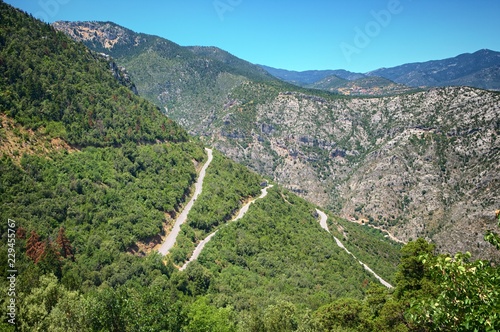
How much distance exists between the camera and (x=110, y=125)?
102750 mm

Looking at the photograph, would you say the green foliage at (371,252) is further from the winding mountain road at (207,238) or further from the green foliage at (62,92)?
the green foliage at (62,92)

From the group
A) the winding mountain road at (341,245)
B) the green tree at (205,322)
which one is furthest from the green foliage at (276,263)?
the green tree at (205,322)

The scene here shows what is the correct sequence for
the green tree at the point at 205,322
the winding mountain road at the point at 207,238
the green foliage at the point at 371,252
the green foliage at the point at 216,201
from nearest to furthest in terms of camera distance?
the green tree at the point at 205,322 → the winding mountain road at the point at 207,238 → the green foliage at the point at 216,201 → the green foliage at the point at 371,252

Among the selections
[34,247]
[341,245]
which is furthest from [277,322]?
[341,245]

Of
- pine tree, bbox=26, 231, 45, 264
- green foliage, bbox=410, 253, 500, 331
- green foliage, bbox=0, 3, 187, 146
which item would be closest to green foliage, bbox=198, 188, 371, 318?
pine tree, bbox=26, 231, 45, 264

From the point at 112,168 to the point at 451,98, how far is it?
19888 centimetres

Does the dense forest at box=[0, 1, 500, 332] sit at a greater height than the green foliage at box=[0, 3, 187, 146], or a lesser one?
Answer: lesser

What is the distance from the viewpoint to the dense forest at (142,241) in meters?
31.1

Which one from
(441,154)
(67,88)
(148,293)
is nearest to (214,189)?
(67,88)

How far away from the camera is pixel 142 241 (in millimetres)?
76062

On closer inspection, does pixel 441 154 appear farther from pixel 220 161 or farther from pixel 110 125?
pixel 110 125

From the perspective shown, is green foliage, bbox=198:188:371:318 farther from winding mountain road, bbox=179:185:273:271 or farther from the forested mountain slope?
winding mountain road, bbox=179:185:273:271

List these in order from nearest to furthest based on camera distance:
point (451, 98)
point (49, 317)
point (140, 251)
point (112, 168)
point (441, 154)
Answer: point (49, 317), point (140, 251), point (112, 168), point (441, 154), point (451, 98)

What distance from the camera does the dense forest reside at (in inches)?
1225
